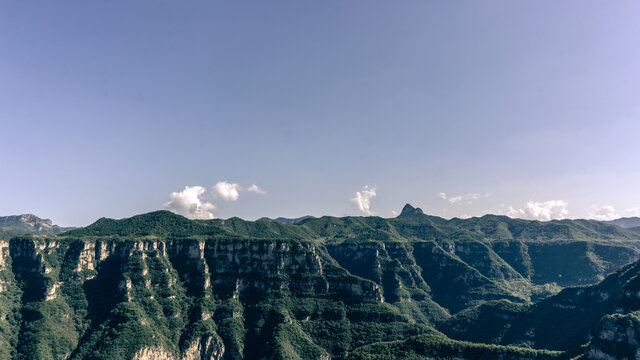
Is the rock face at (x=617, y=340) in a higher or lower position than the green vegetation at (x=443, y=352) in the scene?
higher

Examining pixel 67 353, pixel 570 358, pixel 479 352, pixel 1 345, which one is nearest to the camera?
pixel 570 358

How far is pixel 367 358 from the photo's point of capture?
163 meters

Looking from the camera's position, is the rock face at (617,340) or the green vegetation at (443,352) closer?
the rock face at (617,340)

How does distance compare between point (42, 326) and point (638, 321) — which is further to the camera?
point (42, 326)

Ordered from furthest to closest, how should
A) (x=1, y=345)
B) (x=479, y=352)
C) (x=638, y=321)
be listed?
(x=1, y=345) < (x=479, y=352) < (x=638, y=321)

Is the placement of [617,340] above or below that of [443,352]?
above

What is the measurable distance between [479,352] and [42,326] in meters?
214

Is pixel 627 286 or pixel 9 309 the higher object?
pixel 627 286

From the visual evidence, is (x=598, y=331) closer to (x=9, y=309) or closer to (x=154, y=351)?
(x=154, y=351)

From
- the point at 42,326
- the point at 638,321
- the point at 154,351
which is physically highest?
the point at 638,321

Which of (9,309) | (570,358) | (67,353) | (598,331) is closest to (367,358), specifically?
(570,358)

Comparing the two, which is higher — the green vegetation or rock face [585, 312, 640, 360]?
rock face [585, 312, 640, 360]

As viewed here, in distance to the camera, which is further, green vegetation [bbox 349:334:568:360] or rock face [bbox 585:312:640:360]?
green vegetation [bbox 349:334:568:360]

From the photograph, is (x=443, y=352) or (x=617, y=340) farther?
(x=443, y=352)
